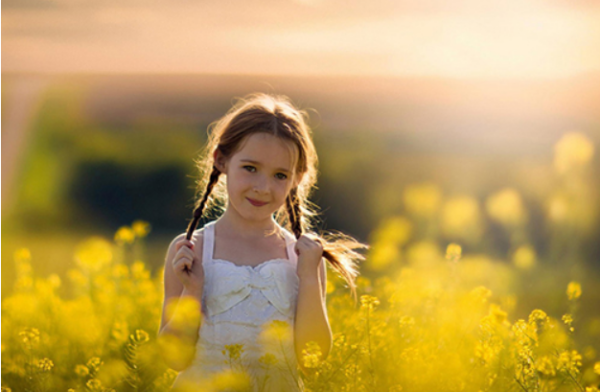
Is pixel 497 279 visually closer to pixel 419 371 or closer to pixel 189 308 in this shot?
pixel 419 371

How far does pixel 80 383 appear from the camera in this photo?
3.19 metres

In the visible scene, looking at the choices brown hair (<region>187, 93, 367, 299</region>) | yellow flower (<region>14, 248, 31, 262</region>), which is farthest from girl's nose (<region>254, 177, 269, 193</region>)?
yellow flower (<region>14, 248, 31, 262</region>)

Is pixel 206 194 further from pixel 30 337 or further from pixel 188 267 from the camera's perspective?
pixel 30 337

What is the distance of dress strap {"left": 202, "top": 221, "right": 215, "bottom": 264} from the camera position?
2561mm

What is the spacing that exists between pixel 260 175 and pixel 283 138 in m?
0.17

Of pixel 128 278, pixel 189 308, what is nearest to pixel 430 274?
pixel 189 308

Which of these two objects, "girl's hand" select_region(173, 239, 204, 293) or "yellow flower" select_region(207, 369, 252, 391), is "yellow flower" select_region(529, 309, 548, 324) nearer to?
"yellow flower" select_region(207, 369, 252, 391)

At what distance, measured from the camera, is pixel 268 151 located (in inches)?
98.2

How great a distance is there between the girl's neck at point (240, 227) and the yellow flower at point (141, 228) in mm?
1403

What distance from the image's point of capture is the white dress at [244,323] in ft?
8.02

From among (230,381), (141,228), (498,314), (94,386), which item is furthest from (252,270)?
(141,228)

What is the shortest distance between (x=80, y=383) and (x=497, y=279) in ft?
6.62

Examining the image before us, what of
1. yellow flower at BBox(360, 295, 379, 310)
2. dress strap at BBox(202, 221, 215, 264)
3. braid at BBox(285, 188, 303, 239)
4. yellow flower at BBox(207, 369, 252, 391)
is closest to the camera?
yellow flower at BBox(207, 369, 252, 391)

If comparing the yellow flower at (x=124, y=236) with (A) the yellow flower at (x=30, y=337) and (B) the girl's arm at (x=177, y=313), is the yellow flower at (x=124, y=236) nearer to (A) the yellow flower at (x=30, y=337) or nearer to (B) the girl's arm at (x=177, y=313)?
(A) the yellow flower at (x=30, y=337)
